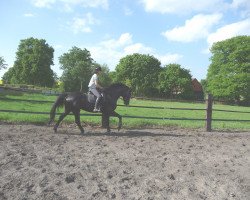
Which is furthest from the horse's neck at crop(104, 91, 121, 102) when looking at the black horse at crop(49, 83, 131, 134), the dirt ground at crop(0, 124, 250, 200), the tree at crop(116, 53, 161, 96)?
the tree at crop(116, 53, 161, 96)

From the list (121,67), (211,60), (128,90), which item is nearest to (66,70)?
(121,67)

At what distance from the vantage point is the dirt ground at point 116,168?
6.06m

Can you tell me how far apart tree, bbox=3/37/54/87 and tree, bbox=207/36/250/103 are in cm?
3437

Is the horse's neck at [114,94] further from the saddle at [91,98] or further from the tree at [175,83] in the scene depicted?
the tree at [175,83]

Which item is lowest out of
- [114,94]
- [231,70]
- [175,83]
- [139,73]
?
[114,94]

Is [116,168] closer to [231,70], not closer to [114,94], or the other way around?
[114,94]

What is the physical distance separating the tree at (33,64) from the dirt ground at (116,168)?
65.7 meters

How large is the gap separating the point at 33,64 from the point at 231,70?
1571 inches

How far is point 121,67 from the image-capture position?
82250 millimetres

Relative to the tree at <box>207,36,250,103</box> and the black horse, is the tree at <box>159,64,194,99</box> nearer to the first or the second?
the tree at <box>207,36,250,103</box>

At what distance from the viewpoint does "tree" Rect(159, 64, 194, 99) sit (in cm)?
8162

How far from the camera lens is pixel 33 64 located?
243 ft

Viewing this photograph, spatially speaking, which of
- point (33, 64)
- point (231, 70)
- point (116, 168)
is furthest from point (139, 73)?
point (116, 168)

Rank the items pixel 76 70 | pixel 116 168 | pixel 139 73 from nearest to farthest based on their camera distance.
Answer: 1. pixel 116 168
2. pixel 139 73
3. pixel 76 70
